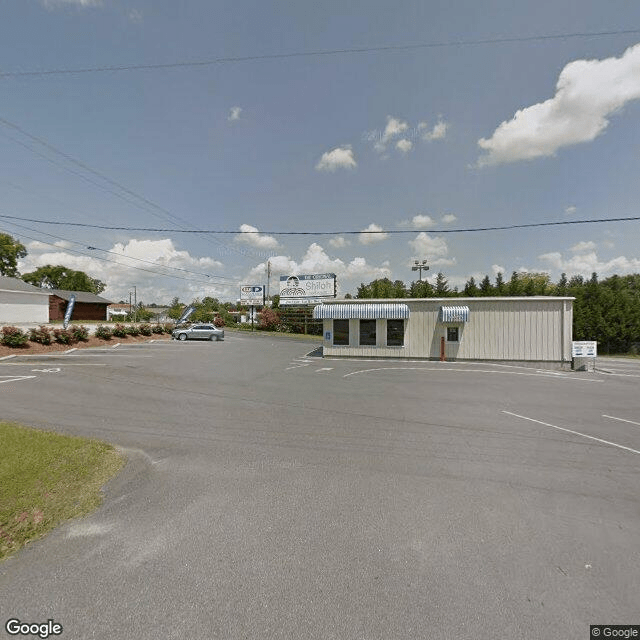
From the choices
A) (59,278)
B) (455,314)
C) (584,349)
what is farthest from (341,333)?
(59,278)

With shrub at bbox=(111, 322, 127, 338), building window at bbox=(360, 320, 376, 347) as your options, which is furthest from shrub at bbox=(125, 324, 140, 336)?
building window at bbox=(360, 320, 376, 347)

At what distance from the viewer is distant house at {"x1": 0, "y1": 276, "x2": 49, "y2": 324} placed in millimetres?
35312

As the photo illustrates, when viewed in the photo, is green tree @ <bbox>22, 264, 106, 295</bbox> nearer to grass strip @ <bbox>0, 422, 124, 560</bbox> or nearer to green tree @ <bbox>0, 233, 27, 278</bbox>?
green tree @ <bbox>0, 233, 27, 278</bbox>

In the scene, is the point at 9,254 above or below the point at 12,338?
above

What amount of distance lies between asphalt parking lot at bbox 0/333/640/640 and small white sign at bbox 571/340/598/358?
10168 millimetres

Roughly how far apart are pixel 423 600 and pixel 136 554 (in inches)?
106

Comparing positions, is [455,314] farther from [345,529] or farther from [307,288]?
[307,288]

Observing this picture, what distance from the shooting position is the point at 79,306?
5003 cm

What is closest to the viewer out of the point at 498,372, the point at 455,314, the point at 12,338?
the point at 498,372

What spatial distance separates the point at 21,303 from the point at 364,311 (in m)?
42.6

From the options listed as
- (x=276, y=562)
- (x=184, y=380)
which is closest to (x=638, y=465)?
(x=276, y=562)

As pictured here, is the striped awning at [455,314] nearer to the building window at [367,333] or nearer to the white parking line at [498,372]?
the white parking line at [498,372]

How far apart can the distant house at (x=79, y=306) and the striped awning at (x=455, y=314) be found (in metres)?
54.1

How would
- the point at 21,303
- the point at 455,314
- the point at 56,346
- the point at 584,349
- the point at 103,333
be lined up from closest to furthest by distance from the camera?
the point at 584,349 → the point at 455,314 → the point at 56,346 → the point at 103,333 → the point at 21,303
